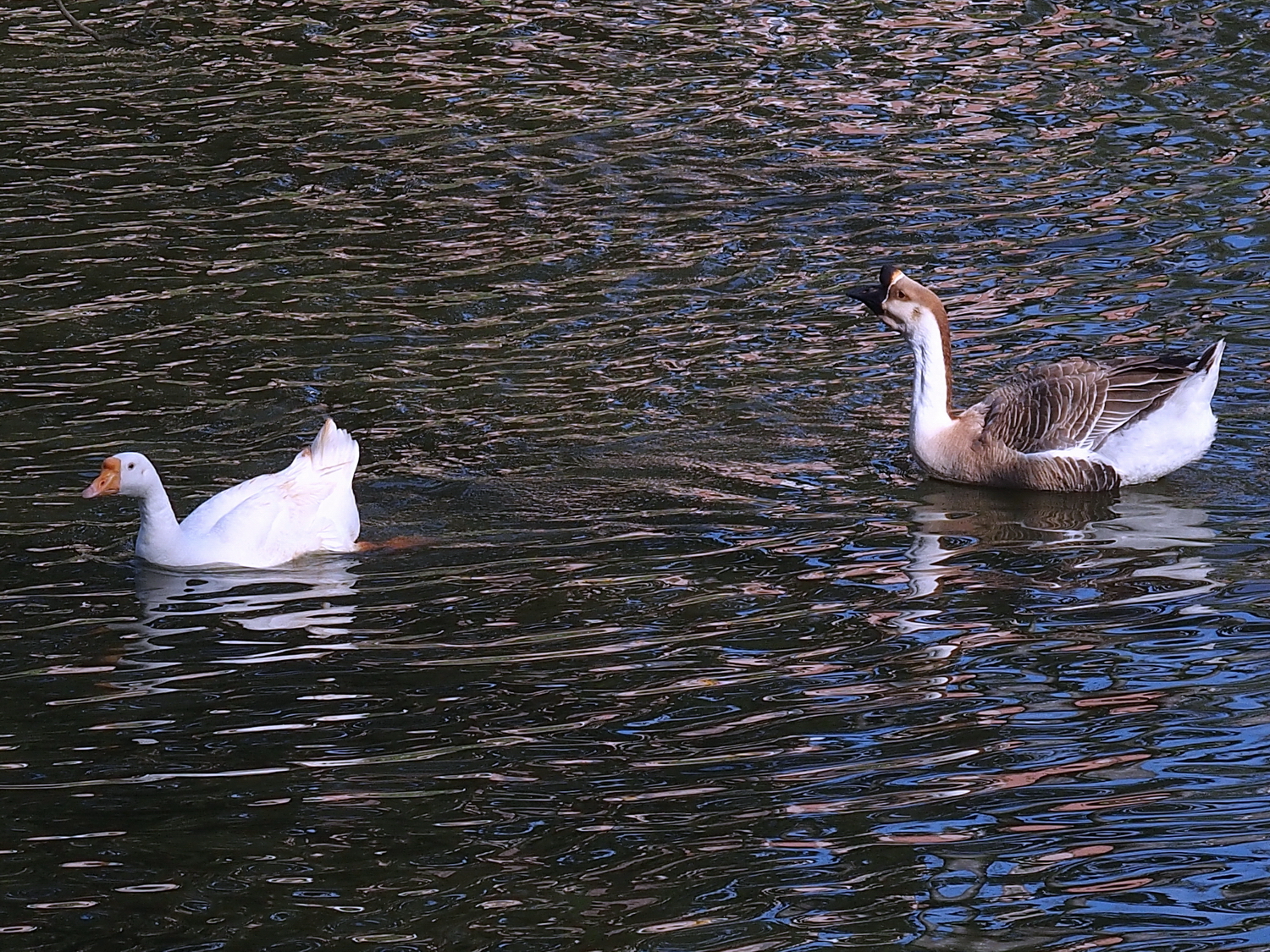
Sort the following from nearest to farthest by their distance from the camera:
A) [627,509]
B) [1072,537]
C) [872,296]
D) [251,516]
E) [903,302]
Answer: [251,516] → [1072,537] → [627,509] → [903,302] → [872,296]

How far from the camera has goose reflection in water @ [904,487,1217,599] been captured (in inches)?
347

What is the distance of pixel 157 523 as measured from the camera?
9617 millimetres

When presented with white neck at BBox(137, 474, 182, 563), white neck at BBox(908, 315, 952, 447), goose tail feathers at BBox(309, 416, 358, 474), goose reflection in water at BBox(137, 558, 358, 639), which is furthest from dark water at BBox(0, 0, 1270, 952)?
goose tail feathers at BBox(309, 416, 358, 474)

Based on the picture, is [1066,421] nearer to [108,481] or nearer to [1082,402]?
[1082,402]

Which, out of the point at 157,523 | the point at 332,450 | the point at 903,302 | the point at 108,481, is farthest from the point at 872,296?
the point at 108,481

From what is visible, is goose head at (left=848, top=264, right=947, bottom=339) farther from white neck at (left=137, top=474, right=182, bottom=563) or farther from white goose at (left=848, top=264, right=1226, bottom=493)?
white neck at (left=137, top=474, right=182, bottom=563)

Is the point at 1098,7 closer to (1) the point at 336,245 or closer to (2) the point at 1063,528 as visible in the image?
(1) the point at 336,245

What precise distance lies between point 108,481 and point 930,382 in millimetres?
4793

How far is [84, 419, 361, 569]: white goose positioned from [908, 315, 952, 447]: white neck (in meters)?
3.38

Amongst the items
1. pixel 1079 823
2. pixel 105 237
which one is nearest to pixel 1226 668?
pixel 1079 823

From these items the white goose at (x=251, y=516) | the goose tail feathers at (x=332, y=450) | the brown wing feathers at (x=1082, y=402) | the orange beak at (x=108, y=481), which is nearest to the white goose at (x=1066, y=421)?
the brown wing feathers at (x=1082, y=402)

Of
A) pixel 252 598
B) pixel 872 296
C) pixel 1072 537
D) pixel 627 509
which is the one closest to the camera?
pixel 252 598

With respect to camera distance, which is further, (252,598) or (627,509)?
(627,509)

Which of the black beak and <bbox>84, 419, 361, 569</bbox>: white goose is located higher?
the black beak
